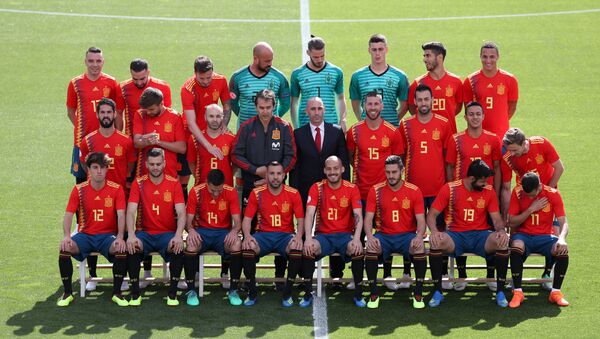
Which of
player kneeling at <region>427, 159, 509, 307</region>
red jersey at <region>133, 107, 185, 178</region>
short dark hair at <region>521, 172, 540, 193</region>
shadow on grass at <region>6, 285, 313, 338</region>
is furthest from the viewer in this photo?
red jersey at <region>133, 107, 185, 178</region>

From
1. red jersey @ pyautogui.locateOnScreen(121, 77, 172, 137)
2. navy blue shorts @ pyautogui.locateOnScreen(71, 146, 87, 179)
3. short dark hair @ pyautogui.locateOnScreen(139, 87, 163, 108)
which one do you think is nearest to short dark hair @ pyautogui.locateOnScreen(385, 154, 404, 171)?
short dark hair @ pyautogui.locateOnScreen(139, 87, 163, 108)

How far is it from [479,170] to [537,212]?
0.78 meters

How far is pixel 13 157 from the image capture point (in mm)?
18281

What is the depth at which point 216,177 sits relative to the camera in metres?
12.8

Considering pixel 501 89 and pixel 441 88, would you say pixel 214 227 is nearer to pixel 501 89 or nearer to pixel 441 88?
pixel 441 88

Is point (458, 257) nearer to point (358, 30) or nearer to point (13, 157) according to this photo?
point (13, 157)

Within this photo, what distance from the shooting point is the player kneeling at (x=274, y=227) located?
12711 millimetres

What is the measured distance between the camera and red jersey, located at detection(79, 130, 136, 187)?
13.2 meters

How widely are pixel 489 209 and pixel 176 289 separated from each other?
3417mm

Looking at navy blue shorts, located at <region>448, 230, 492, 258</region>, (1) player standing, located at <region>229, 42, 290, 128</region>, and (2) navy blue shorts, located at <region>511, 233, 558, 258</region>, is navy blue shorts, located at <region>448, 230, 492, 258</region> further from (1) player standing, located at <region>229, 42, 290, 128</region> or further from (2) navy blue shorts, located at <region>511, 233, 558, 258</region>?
(1) player standing, located at <region>229, 42, 290, 128</region>

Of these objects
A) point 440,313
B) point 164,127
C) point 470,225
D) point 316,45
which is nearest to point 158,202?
point 164,127

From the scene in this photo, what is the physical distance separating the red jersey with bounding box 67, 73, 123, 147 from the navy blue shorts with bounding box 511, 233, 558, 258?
15.7 feet

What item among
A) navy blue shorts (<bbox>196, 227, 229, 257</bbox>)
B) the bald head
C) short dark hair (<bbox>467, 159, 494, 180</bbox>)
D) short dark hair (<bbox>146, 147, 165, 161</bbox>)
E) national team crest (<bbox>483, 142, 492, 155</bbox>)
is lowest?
navy blue shorts (<bbox>196, 227, 229, 257</bbox>)

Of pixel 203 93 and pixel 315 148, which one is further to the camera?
pixel 203 93
